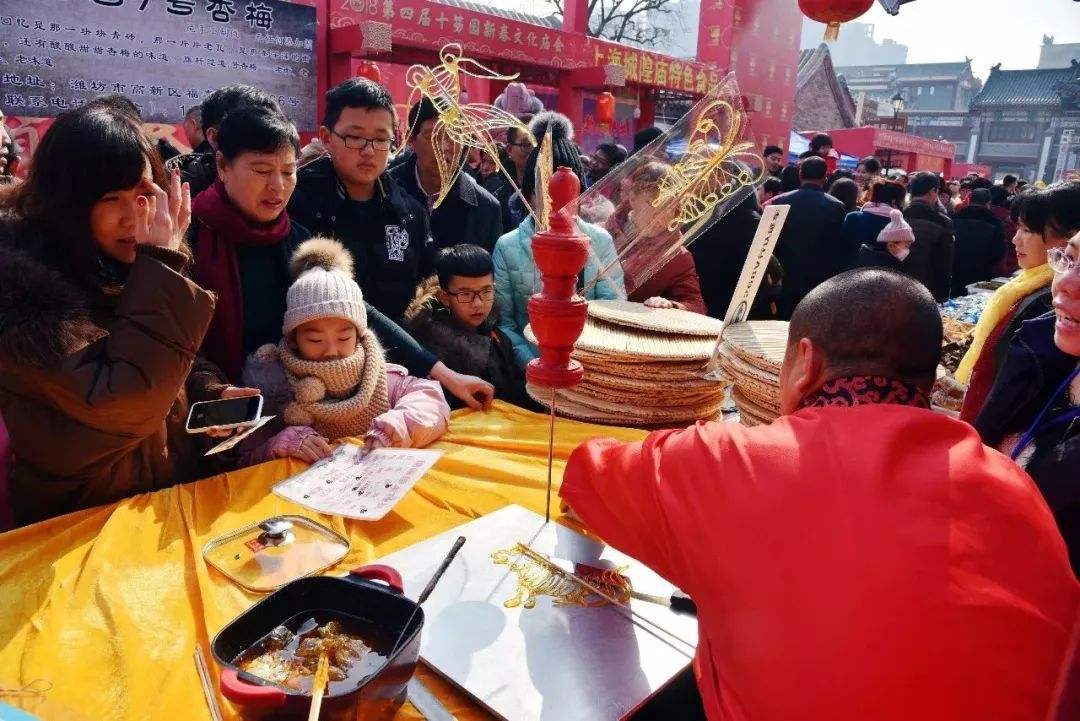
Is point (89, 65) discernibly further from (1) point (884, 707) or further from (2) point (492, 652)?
(1) point (884, 707)

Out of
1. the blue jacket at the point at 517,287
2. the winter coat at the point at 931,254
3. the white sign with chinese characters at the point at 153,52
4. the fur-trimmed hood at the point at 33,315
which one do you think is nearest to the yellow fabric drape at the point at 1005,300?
the blue jacket at the point at 517,287

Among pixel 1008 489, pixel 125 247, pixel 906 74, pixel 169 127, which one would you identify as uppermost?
pixel 906 74

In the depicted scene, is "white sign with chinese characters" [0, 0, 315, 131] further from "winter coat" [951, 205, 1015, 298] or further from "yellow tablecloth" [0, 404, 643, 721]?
"winter coat" [951, 205, 1015, 298]

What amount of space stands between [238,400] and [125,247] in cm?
36

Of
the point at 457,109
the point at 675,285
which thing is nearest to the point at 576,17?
the point at 675,285

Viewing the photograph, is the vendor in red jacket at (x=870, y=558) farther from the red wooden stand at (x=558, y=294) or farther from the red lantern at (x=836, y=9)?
the red lantern at (x=836, y=9)

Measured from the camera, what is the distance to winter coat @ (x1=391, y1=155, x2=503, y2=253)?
9.10ft

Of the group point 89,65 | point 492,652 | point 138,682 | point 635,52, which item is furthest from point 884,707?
point 635,52

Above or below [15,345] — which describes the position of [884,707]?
below

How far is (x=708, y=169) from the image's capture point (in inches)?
62.8

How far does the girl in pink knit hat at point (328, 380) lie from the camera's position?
1555 mm

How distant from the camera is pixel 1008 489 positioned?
76 cm

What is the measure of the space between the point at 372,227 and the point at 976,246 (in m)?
6.42

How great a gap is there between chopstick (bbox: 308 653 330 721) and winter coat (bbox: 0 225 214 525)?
0.63 meters
